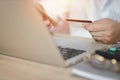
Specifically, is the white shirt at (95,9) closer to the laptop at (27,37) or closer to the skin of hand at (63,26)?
the skin of hand at (63,26)

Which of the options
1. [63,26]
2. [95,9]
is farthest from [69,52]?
[95,9]

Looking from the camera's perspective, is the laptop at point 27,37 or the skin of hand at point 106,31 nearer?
the laptop at point 27,37

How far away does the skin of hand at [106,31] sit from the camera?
3.03 ft

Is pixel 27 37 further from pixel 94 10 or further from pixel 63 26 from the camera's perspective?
pixel 94 10

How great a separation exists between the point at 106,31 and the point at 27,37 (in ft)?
1.27

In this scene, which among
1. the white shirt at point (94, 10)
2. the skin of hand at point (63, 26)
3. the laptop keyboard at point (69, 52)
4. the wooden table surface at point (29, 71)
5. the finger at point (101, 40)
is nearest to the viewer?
the wooden table surface at point (29, 71)

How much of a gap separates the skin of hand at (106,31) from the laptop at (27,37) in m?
0.18

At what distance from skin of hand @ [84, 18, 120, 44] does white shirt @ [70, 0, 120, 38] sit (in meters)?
0.39

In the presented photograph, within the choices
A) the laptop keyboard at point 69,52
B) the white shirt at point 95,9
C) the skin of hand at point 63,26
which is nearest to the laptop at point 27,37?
the laptop keyboard at point 69,52

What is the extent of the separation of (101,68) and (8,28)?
30cm

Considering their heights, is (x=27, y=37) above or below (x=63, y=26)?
above

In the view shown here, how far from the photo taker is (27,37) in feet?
2.19

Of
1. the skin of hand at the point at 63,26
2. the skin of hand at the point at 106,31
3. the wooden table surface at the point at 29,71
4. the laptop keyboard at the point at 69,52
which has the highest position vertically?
the skin of hand at the point at 106,31

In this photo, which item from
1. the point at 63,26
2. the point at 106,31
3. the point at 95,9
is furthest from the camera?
the point at 95,9
